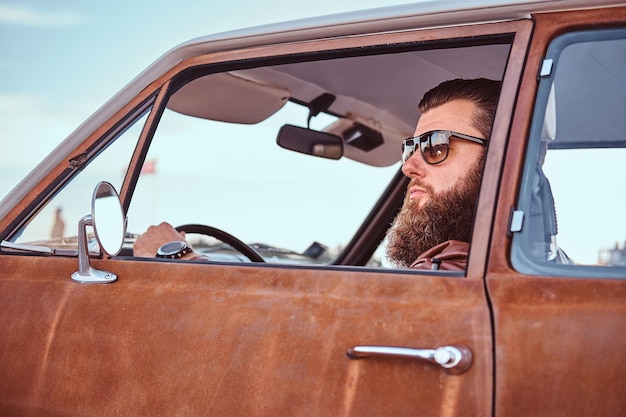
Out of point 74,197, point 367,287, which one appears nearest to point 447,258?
point 367,287

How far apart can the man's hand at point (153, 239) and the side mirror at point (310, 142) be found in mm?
1261

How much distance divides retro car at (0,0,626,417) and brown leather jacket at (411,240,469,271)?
0.25m

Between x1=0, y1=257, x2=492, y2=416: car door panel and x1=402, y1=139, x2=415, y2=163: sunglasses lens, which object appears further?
x1=402, y1=139, x2=415, y2=163: sunglasses lens

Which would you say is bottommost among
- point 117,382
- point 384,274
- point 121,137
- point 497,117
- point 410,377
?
point 117,382

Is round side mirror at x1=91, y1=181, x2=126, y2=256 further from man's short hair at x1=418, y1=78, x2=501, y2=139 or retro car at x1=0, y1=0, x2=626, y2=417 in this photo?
man's short hair at x1=418, y1=78, x2=501, y2=139

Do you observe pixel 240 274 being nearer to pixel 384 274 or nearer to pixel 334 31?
pixel 384 274

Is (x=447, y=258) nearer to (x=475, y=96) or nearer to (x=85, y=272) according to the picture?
(x=475, y=96)

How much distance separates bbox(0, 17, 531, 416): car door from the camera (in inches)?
69.2

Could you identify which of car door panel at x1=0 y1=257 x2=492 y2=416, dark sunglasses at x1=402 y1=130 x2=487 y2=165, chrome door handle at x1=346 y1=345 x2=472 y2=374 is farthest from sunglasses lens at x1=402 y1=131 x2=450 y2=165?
chrome door handle at x1=346 y1=345 x2=472 y2=374

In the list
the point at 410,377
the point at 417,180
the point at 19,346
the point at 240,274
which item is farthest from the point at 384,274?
the point at 19,346

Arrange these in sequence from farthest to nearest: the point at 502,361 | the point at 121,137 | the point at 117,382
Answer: the point at 121,137
the point at 117,382
the point at 502,361

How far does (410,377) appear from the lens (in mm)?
1748

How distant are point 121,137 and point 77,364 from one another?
77 centimetres

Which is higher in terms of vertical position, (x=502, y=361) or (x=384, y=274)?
(x=384, y=274)
